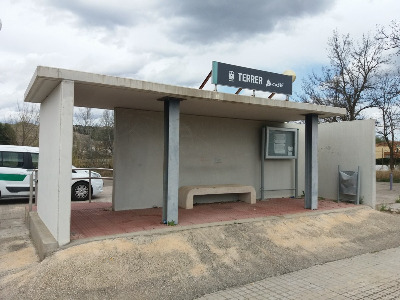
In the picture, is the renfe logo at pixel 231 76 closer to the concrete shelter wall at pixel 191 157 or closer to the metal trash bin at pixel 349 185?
the concrete shelter wall at pixel 191 157

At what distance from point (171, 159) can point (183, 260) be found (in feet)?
6.30

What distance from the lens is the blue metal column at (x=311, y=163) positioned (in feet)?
27.8

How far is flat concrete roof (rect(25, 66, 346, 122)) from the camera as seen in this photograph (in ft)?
16.6

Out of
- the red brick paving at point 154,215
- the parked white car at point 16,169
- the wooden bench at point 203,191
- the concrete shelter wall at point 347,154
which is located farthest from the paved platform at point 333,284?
the parked white car at point 16,169

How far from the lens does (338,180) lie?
32.8ft

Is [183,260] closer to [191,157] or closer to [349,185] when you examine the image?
[191,157]

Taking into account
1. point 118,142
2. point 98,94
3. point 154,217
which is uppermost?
point 98,94

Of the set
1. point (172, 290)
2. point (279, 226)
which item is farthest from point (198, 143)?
point (172, 290)

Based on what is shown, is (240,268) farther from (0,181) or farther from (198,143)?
(0,181)

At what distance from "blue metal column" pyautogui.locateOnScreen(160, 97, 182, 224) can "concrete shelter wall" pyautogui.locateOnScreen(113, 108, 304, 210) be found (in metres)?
1.94

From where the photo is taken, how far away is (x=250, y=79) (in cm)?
718

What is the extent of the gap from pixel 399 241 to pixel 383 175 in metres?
→ 18.1

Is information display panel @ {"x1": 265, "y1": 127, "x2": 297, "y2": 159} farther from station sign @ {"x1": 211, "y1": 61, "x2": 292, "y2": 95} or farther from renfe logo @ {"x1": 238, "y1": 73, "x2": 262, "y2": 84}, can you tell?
renfe logo @ {"x1": 238, "y1": 73, "x2": 262, "y2": 84}

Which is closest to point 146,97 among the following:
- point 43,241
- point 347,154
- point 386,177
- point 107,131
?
point 43,241
